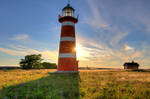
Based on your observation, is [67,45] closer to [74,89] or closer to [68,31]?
[68,31]

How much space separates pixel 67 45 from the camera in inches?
971

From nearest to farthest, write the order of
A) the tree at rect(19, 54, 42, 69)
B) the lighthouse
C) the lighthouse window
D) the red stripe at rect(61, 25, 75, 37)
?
the lighthouse < the red stripe at rect(61, 25, 75, 37) < the lighthouse window < the tree at rect(19, 54, 42, 69)

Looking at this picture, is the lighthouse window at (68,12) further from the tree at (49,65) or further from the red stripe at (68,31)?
the tree at (49,65)

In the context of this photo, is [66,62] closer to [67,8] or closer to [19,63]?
[67,8]

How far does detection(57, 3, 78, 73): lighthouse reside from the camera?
79.4 ft

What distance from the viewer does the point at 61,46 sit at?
25109 mm

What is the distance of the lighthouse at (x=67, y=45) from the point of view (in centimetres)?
2420

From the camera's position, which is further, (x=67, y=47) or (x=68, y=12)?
(x=68, y=12)

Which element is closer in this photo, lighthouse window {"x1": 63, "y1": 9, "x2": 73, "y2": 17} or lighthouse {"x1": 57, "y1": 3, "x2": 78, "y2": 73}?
lighthouse {"x1": 57, "y1": 3, "x2": 78, "y2": 73}

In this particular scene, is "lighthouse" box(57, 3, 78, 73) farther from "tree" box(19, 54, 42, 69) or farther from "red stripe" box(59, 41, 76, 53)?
"tree" box(19, 54, 42, 69)

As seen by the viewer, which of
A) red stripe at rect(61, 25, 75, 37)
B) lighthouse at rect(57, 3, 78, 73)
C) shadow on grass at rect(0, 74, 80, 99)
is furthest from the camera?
red stripe at rect(61, 25, 75, 37)

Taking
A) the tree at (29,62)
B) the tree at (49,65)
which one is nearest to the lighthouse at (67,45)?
the tree at (29,62)

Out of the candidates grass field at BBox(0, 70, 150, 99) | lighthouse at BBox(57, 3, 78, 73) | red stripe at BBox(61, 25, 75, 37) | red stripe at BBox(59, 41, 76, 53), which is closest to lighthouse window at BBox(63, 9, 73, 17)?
lighthouse at BBox(57, 3, 78, 73)

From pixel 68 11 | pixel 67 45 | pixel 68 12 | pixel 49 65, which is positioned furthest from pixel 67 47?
pixel 49 65
